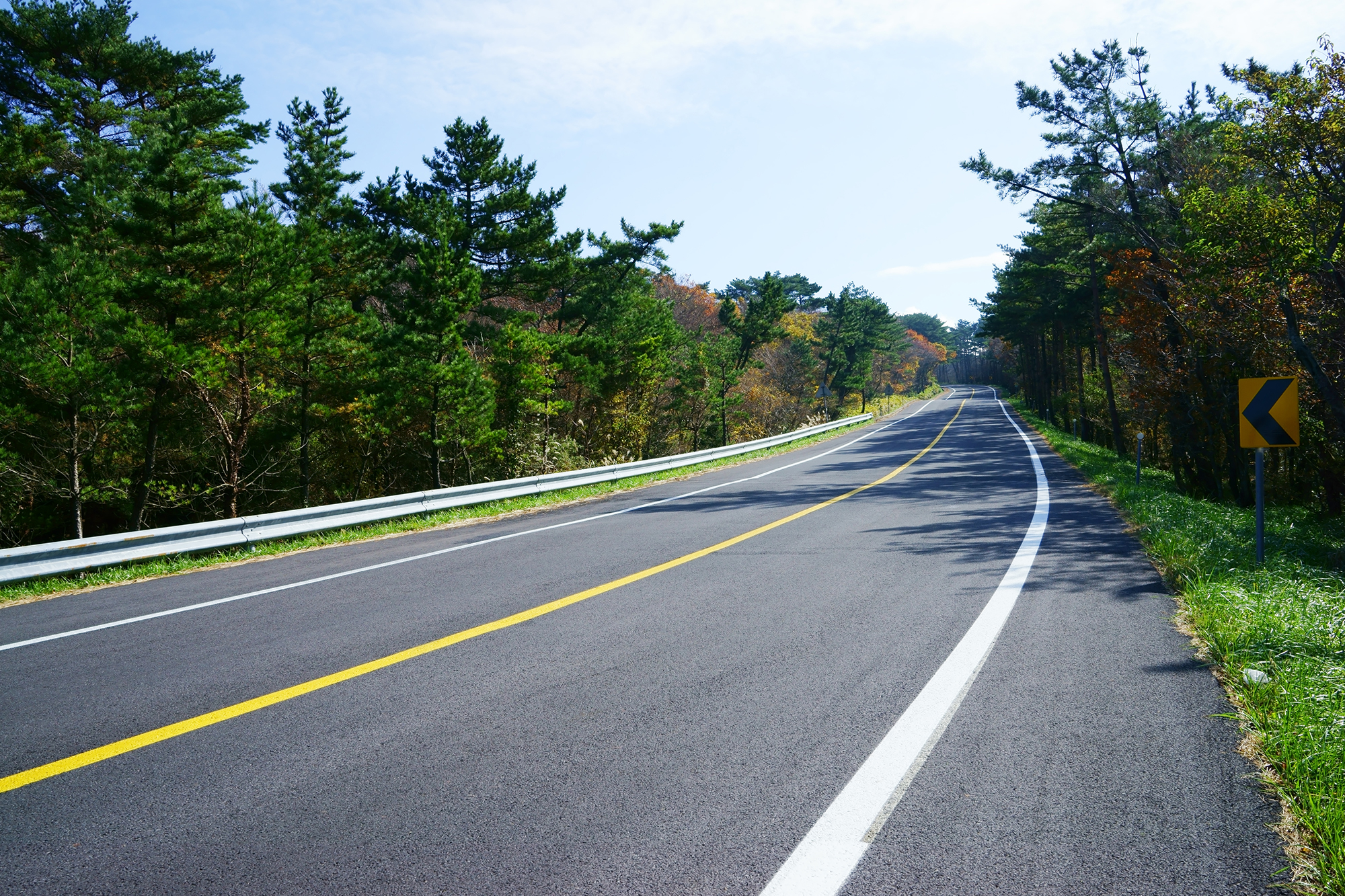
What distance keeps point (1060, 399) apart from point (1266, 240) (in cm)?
3964

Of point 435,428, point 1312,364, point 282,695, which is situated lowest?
point 282,695

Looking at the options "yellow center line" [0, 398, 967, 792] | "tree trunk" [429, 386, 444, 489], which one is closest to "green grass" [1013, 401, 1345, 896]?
"yellow center line" [0, 398, 967, 792]

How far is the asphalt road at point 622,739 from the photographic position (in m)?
2.44

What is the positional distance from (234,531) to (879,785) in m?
8.86

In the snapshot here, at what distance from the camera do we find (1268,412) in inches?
274

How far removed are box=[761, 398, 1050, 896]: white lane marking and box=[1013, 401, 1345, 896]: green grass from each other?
1200 mm

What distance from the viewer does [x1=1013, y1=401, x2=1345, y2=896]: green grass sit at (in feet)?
8.33

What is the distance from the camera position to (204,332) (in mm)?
18328

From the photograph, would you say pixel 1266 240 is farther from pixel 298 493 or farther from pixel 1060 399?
pixel 1060 399

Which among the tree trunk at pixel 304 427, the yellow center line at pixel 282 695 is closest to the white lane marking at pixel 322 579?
the yellow center line at pixel 282 695

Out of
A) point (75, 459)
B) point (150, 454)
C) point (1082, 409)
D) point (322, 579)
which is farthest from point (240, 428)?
point (1082, 409)

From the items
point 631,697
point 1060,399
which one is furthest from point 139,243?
point 1060,399

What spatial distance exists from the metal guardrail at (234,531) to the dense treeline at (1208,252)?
468 inches

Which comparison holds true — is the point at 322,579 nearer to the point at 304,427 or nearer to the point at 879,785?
the point at 879,785
